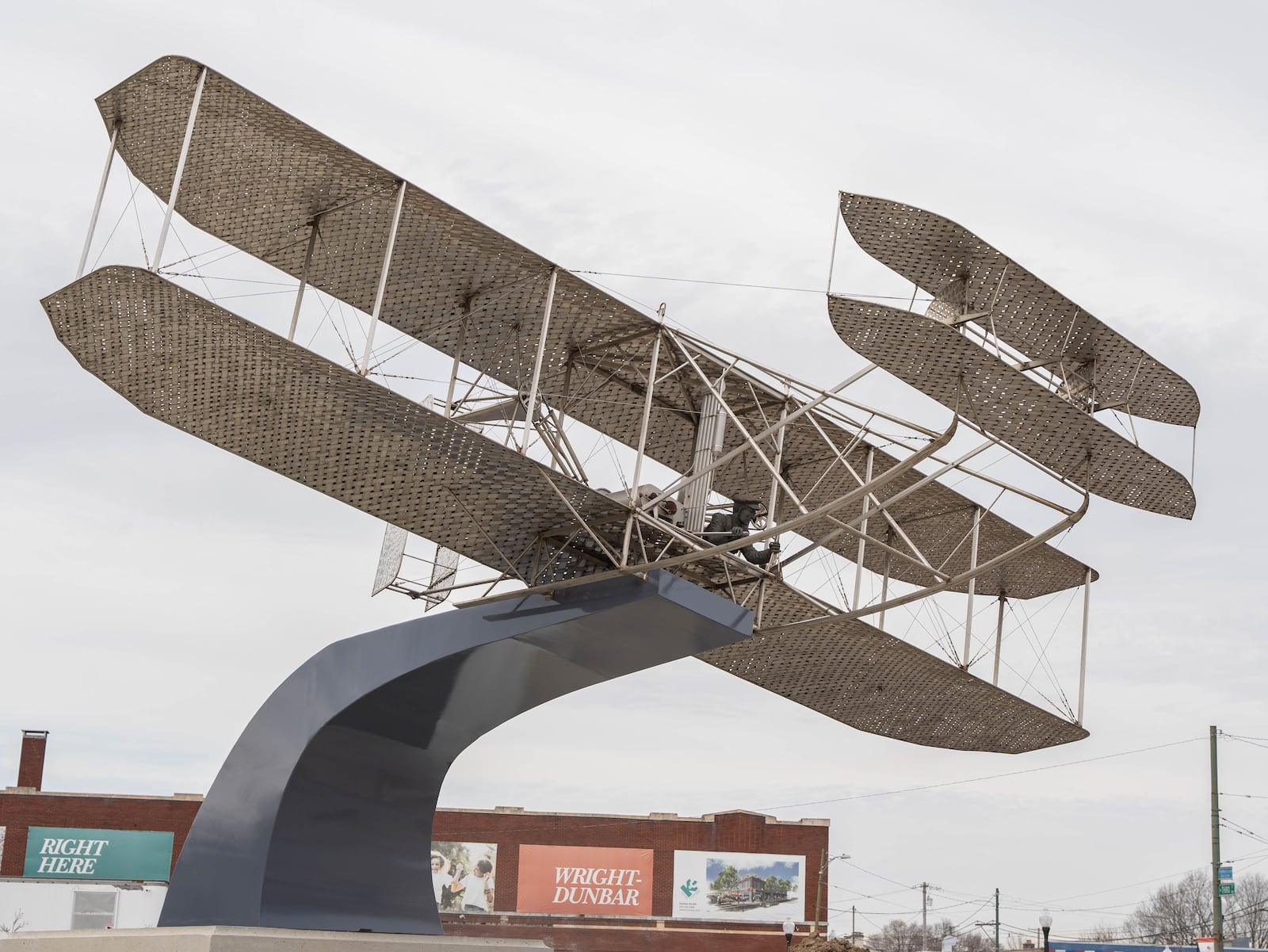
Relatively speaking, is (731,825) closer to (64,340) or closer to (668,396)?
(668,396)

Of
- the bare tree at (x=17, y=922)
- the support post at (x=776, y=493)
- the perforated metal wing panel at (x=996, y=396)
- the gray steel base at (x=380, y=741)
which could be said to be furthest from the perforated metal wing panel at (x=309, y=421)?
the bare tree at (x=17, y=922)

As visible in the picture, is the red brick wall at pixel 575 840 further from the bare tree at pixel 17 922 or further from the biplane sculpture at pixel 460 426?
the biplane sculpture at pixel 460 426

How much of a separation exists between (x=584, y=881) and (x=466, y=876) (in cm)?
417

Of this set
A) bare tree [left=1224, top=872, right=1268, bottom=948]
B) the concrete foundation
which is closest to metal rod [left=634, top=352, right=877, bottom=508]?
the concrete foundation

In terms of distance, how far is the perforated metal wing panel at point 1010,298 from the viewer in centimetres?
1520

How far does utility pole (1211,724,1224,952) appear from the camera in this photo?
30.3 metres

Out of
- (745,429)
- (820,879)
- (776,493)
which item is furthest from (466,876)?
(745,429)

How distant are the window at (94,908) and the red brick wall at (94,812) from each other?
241 cm

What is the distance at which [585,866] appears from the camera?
4978 centimetres

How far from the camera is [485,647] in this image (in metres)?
16.9

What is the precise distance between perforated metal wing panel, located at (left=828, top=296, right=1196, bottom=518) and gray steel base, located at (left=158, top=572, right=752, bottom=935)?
11.4 ft

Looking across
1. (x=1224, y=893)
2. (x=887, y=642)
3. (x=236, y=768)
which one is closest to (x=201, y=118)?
(x=236, y=768)

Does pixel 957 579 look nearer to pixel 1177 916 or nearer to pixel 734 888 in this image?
pixel 734 888

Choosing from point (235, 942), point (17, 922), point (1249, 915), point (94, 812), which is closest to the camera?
point (235, 942)
